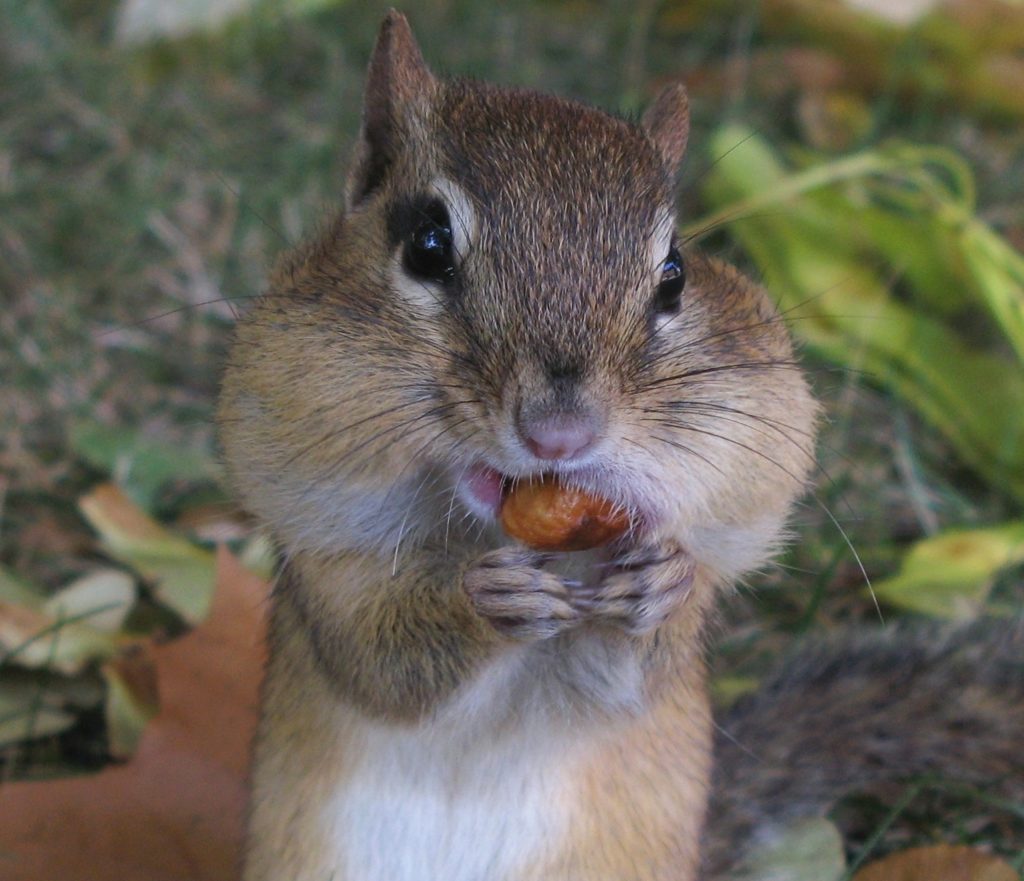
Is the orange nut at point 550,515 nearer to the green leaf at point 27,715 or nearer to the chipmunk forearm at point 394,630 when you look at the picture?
the chipmunk forearm at point 394,630

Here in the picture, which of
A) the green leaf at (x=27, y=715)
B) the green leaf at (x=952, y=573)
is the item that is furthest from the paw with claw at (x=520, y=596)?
the green leaf at (x=952, y=573)

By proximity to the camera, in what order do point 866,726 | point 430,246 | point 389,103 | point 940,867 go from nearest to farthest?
point 430,246 → point 389,103 → point 940,867 → point 866,726

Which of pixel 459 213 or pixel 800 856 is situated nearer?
pixel 459 213

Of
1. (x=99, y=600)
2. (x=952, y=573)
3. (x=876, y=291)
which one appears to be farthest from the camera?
(x=876, y=291)

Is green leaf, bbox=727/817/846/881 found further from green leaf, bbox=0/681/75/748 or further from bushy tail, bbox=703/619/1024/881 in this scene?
green leaf, bbox=0/681/75/748

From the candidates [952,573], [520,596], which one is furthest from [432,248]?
[952,573]

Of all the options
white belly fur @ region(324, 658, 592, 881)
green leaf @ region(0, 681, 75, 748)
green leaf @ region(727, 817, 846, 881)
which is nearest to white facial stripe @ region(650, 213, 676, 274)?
white belly fur @ region(324, 658, 592, 881)

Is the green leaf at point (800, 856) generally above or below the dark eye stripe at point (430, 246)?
below

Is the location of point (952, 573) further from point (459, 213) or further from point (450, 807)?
point (459, 213)
